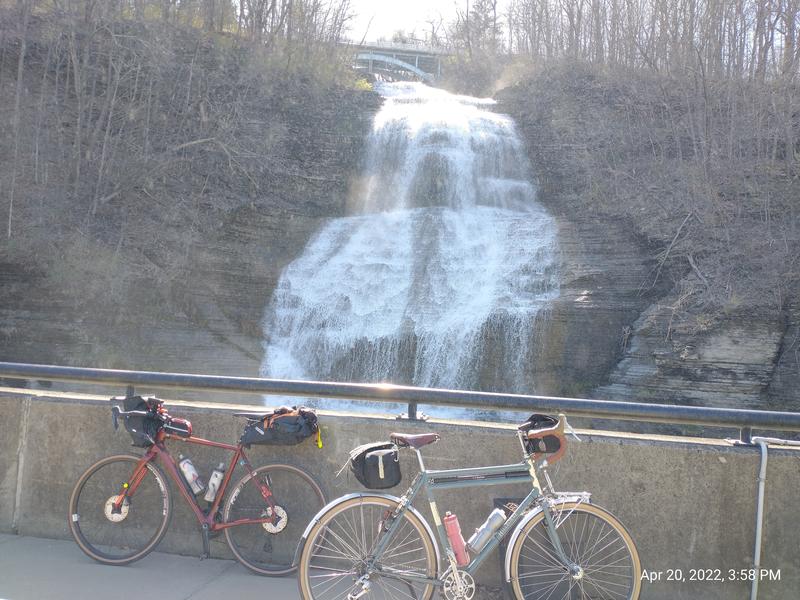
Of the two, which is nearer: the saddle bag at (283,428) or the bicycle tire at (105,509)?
the saddle bag at (283,428)

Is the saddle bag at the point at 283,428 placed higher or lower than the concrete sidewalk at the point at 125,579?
higher

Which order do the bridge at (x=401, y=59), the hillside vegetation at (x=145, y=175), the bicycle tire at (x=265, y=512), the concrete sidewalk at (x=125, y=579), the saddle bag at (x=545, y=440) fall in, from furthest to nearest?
the bridge at (x=401, y=59), the hillside vegetation at (x=145, y=175), the bicycle tire at (x=265, y=512), the concrete sidewalk at (x=125, y=579), the saddle bag at (x=545, y=440)

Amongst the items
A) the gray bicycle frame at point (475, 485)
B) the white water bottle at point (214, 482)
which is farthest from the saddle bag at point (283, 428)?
the gray bicycle frame at point (475, 485)

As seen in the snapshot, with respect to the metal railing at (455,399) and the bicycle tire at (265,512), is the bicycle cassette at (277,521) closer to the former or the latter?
the bicycle tire at (265,512)

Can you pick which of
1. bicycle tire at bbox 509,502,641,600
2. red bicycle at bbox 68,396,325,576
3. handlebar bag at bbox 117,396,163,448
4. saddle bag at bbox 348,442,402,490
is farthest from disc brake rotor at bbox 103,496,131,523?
bicycle tire at bbox 509,502,641,600

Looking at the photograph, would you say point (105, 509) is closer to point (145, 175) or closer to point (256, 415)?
point (256, 415)

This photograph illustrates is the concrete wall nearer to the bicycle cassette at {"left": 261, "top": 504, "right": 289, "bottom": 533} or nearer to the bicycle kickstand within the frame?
the bicycle kickstand

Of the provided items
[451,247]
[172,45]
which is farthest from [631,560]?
[172,45]

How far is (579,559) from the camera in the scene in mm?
4035

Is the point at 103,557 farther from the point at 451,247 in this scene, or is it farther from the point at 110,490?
the point at 451,247

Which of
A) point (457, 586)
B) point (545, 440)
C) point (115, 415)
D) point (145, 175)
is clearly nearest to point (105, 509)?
point (115, 415)

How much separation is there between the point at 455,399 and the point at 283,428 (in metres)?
1.13

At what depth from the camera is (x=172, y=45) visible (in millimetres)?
26188

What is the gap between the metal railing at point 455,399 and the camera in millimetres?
4395
